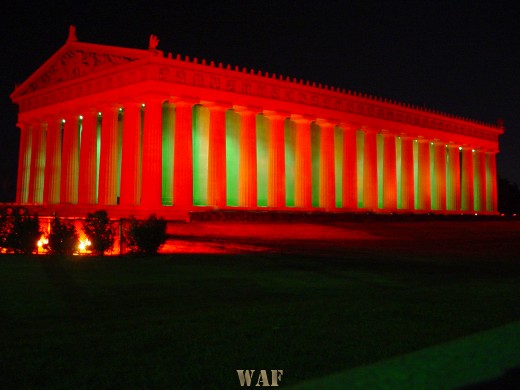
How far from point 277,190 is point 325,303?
129ft

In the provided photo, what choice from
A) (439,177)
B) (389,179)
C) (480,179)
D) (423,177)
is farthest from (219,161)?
(480,179)

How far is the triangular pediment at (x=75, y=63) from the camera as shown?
46.2 m

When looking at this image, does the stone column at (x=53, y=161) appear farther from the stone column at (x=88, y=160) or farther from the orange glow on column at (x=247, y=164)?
the orange glow on column at (x=247, y=164)

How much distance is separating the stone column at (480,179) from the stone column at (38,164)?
161ft

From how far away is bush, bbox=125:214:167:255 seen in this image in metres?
22.7

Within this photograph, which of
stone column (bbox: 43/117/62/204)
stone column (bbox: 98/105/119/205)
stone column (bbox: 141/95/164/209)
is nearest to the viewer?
stone column (bbox: 141/95/164/209)

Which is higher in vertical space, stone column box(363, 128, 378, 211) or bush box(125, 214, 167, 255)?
stone column box(363, 128, 378, 211)

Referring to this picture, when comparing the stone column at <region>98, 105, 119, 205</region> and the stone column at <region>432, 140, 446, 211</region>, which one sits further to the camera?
the stone column at <region>432, 140, 446, 211</region>

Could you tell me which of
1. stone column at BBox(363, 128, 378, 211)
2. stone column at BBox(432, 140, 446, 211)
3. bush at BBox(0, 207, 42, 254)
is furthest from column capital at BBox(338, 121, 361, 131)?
bush at BBox(0, 207, 42, 254)

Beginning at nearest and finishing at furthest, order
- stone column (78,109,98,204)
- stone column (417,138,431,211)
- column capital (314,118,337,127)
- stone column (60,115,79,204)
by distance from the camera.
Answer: stone column (78,109,98,204)
stone column (60,115,79,204)
column capital (314,118,337,127)
stone column (417,138,431,211)

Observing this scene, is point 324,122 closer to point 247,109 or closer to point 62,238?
point 247,109

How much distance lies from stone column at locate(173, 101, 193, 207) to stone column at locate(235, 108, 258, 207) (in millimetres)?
5228

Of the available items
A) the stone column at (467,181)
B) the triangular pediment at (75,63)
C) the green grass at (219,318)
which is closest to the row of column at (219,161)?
the triangular pediment at (75,63)

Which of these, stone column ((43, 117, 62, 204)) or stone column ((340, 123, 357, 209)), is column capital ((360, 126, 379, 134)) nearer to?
stone column ((340, 123, 357, 209))
